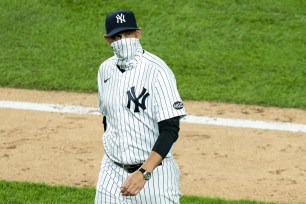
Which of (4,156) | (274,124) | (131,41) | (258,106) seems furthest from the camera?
(258,106)

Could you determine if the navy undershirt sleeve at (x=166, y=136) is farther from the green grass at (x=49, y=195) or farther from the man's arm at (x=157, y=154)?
the green grass at (x=49, y=195)

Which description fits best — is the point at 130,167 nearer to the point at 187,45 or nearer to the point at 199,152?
the point at 199,152

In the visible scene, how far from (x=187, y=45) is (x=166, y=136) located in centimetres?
791

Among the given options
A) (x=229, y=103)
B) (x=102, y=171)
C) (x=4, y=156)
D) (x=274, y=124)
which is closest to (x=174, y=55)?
(x=229, y=103)

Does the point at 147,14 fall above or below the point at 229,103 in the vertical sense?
above

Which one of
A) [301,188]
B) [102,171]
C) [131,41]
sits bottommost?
[301,188]

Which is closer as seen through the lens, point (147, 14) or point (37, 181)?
point (37, 181)

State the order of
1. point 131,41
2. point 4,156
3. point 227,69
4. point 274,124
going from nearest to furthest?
point 131,41, point 4,156, point 274,124, point 227,69

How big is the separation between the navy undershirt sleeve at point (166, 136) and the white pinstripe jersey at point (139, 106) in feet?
0.15

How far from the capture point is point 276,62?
12742 mm

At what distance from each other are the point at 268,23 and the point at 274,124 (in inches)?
142

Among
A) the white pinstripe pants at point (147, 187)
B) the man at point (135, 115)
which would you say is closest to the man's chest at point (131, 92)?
the man at point (135, 115)

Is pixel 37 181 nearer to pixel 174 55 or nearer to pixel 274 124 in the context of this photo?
pixel 274 124

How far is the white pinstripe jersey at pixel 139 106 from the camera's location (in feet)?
18.4
